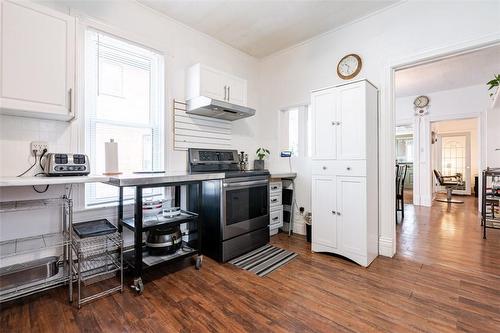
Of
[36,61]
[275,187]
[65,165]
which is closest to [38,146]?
[65,165]

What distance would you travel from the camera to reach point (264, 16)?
2.85 meters

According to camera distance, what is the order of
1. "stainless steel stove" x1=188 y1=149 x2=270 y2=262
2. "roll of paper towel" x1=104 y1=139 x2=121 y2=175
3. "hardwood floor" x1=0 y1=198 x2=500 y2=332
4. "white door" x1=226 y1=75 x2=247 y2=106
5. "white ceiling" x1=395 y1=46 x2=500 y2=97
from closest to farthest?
1. "hardwood floor" x1=0 y1=198 x2=500 y2=332
2. "roll of paper towel" x1=104 y1=139 x2=121 y2=175
3. "stainless steel stove" x1=188 y1=149 x2=270 y2=262
4. "white door" x1=226 y1=75 x2=247 y2=106
5. "white ceiling" x1=395 y1=46 x2=500 y2=97

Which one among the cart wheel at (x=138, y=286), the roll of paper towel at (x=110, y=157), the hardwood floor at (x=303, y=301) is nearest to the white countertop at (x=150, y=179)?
the roll of paper towel at (x=110, y=157)

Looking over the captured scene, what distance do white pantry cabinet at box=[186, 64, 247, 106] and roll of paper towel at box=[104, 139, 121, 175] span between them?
1.13 metres

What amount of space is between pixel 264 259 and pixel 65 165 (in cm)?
208

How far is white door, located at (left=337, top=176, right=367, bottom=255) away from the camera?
2.47m

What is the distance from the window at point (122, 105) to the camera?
2.36 meters

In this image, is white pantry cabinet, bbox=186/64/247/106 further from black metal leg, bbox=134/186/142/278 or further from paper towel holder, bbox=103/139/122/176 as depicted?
black metal leg, bbox=134/186/142/278

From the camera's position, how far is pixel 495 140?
509cm

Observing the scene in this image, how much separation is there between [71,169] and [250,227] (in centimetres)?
187

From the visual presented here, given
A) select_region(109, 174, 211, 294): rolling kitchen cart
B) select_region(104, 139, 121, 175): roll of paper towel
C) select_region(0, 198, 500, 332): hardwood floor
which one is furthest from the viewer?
select_region(104, 139, 121, 175): roll of paper towel

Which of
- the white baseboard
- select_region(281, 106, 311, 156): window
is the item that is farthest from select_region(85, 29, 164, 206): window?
the white baseboard

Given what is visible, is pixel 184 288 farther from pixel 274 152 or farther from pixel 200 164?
pixel 274 152

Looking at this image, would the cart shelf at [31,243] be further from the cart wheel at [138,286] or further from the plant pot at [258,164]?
the plant pot at [258,164]
